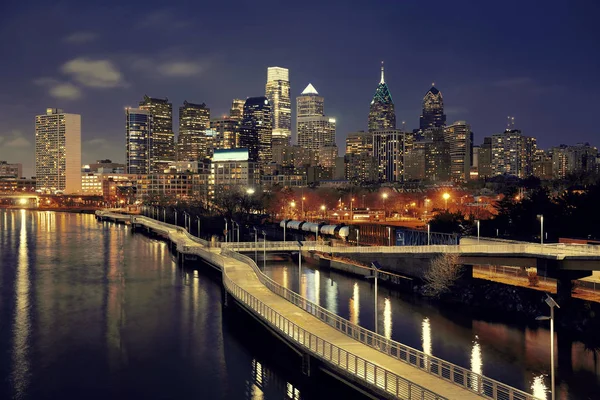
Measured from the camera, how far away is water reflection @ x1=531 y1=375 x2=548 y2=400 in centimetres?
3649

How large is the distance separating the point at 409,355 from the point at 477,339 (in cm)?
1299

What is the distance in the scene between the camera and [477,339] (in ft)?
158

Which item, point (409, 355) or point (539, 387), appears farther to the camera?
point (409, 355)

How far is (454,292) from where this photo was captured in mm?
61719

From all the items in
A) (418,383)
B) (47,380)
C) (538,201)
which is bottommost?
(47,380)

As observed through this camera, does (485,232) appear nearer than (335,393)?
No

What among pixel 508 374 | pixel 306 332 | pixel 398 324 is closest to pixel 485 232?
pixel 398 324

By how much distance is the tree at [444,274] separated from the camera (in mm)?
62250

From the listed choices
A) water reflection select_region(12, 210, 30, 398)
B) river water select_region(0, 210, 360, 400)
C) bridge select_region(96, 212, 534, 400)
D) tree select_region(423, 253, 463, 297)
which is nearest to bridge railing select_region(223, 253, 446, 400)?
bridge select_region(96, 212, 534, 400)

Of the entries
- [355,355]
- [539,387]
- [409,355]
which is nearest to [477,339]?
[539,387]

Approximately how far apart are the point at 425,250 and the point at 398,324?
1640 cm

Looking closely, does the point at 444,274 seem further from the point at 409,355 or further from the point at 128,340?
the point at 128,340

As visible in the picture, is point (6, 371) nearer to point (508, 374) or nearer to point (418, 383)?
point (418, 383)

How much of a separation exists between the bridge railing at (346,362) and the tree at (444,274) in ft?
75.7
